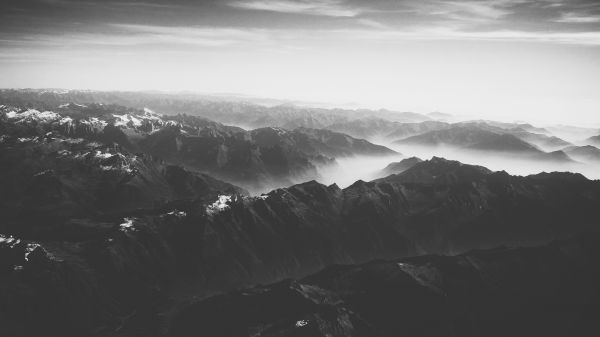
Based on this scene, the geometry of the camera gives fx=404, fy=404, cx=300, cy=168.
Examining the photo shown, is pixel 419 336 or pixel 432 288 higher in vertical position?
pixel 432 288

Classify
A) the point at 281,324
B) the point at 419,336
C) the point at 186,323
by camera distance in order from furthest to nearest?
1. the point at 186,323
2. the point at 419,336
3. the point at 281,324

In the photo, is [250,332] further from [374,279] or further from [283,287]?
[374,279]

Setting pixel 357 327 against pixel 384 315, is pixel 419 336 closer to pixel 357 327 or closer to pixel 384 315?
pixel 384 315

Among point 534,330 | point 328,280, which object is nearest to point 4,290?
point 328,280

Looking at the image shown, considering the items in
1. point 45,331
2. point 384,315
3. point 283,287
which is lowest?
point 45,331

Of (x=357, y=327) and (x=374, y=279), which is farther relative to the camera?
(x=374, y=279)

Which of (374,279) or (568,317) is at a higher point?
(374,279)

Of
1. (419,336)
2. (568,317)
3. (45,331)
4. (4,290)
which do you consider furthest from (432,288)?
(4,290)

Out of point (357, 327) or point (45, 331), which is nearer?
point (357, 327)

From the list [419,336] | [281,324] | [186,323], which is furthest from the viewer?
[186,323]
